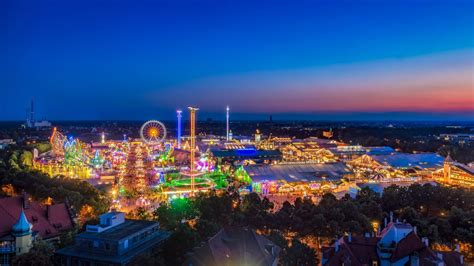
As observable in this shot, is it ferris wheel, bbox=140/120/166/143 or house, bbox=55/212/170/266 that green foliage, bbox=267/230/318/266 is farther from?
ferris wheel, bbox=140/120/166/143

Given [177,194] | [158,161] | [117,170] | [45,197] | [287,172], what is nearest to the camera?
[45,197]

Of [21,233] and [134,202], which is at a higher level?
[21,233]

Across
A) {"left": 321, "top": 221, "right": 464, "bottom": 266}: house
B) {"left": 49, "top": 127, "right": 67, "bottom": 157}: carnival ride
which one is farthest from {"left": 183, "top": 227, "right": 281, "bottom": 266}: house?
{"left": 49, "top": 127, "right": 67, "bottom": 157}: carnival ride

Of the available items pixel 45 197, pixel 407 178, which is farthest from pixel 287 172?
pixel 45 197

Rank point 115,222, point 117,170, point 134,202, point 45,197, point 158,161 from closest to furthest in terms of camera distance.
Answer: point 115,222 → point 45,197 → point 134,202 → point 117,170 → point 158,161

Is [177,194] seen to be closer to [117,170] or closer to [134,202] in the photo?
[134,202]

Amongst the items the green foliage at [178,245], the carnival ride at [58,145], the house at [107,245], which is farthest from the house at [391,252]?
the carnival ride at [58,145]
